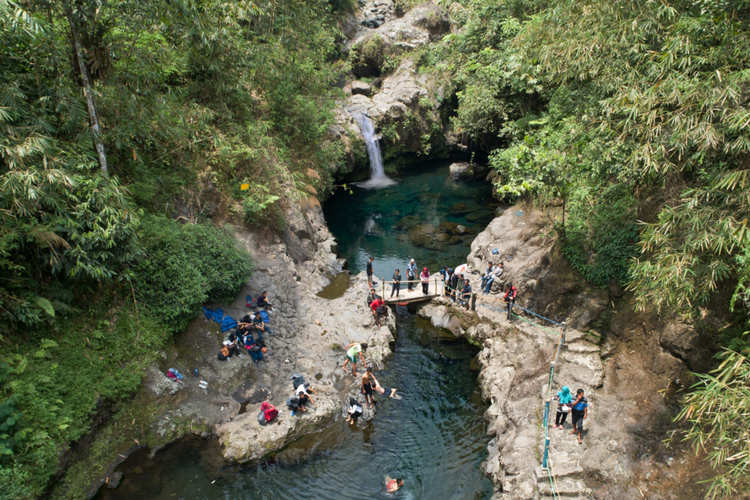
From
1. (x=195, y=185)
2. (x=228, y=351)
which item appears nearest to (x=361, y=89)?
(x=195, y=185)

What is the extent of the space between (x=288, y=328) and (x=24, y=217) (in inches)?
327

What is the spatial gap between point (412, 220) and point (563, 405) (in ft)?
62.6

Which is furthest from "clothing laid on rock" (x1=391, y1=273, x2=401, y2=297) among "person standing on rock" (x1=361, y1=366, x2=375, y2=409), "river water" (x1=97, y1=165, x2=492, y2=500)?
"person standing on rock" (x1=361, y1=366, x2=375, y2=409)

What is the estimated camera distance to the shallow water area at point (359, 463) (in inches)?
385

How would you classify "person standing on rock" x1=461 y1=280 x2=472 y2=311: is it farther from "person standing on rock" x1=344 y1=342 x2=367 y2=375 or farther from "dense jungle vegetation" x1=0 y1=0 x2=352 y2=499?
"dense jungle vegetation" x1=0 y1=0 x2=352 y2=499

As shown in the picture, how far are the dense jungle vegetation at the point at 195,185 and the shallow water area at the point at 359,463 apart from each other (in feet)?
7.49

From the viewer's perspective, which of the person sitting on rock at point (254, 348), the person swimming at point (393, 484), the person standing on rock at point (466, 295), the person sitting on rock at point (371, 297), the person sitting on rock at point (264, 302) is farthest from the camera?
the person sitting on rock at point (371, 297)

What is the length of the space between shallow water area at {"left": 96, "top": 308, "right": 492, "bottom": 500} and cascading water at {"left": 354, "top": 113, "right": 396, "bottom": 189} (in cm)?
2445

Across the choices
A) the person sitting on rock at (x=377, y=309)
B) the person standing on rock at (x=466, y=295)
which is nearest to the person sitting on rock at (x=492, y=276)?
the person standing on rock at (x=466, y=295)

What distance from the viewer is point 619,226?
12.7 meters

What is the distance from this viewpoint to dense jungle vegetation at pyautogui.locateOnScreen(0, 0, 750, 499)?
7.61 meters

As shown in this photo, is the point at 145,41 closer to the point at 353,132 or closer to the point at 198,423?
the point at 198,423

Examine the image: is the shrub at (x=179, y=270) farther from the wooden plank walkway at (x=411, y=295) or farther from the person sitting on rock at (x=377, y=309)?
the wooden plank walkway at (x=411, y=295)

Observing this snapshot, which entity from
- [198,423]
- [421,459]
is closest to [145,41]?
[198,423]
